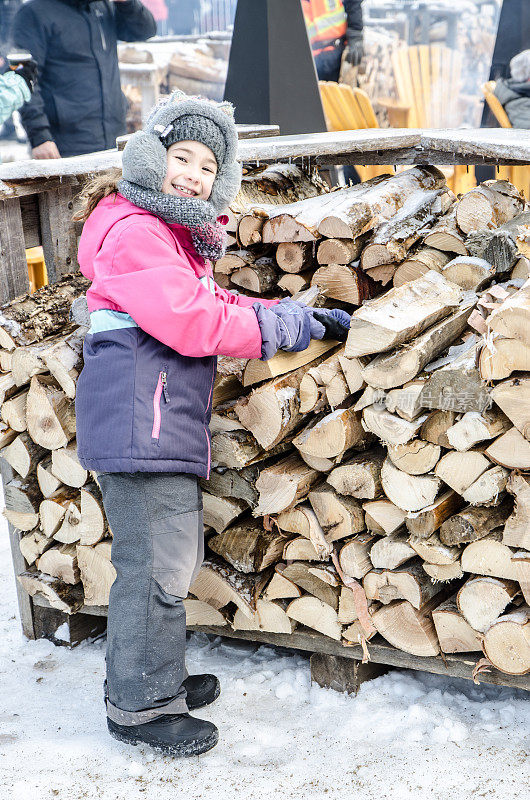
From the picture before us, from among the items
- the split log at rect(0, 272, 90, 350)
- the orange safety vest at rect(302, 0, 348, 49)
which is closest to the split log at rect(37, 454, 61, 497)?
the split log at rect(0, 272, 90, 350)

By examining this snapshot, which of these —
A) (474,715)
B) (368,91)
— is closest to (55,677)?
(474,715)

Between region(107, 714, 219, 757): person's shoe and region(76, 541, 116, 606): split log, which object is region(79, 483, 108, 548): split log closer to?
region(76, 541, 116, 606): split log

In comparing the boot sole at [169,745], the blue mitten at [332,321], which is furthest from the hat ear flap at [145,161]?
the boot sole at [169,745]

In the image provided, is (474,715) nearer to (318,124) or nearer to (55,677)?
(55,677)

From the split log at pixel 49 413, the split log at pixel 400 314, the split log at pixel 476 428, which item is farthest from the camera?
the split log at pixel 49 413

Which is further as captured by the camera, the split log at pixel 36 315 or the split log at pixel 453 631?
the split log at pixel 36 315

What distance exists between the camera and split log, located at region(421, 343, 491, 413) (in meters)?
2.04

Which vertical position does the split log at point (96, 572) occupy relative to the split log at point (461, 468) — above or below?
below

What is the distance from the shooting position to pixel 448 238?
2.68m

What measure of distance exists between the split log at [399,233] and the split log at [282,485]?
0.74 metres

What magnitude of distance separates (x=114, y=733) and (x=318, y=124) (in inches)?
144

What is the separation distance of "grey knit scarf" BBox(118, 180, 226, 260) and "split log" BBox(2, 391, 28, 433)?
33.5 inches

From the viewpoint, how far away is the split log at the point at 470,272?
8.29ft

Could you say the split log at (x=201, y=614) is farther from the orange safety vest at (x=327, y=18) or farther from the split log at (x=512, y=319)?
the orange safety vest at (x=327, y=18)
